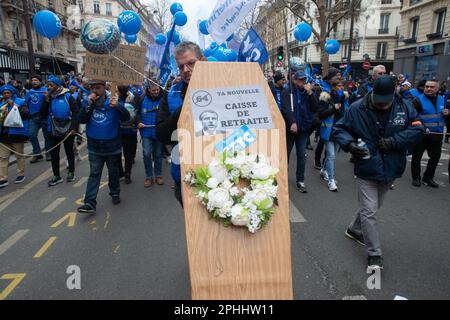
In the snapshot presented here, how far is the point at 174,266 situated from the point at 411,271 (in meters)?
2.39

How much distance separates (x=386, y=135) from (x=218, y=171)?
203 cm

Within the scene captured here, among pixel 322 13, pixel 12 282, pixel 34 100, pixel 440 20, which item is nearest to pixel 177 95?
pixel 12 282

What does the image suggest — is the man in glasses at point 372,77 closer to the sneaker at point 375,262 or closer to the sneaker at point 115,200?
the sneaker at point 375,262

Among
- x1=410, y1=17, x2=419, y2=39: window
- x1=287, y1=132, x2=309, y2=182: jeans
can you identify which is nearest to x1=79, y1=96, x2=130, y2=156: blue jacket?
x1=287, y1=132, x2=309, y2=182: jeans

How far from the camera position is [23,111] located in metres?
6.67

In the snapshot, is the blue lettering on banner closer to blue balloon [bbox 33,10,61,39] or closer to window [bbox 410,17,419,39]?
blue balloon [bbox 33,10,61,39]

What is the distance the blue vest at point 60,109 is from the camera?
6332mm

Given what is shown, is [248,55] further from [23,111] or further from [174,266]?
[23,111]

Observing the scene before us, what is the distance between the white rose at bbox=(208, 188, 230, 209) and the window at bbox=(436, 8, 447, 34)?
26835 millimetres

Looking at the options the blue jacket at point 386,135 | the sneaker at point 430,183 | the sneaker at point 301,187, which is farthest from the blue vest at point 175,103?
the sneaker at point 430,183

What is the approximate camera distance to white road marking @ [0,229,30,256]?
12.8 ft

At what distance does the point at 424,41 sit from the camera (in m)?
24.5
